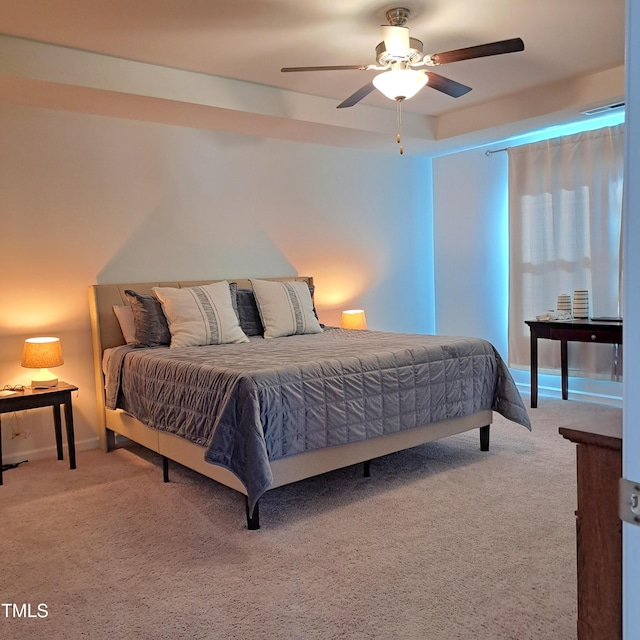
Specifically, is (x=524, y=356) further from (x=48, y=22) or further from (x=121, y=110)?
(x=48, y=22)

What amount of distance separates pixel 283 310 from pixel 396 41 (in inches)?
83.5

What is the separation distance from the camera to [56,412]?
3.83 metres

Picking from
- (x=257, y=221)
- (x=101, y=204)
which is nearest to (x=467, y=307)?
(x=257, y=221)

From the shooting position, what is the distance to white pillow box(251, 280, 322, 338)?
4.48 m

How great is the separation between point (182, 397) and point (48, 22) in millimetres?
2085

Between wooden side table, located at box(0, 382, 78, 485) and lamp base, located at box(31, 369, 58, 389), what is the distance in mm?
38

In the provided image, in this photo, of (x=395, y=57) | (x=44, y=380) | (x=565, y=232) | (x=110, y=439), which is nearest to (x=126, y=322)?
(x=44, y=380)

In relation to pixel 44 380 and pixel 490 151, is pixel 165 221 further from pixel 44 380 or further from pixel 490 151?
pixel 490 151

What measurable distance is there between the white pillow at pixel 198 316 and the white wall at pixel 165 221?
53 centimetres

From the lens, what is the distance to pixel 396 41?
3.06 meters

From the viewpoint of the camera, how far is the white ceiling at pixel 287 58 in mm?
3104

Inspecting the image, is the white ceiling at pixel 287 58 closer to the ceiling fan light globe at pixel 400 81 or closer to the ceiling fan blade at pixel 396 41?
the ceiling fan blade at pixel 396 41

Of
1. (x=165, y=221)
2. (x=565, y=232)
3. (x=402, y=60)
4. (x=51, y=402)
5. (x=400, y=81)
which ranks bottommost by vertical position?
(x=51, y=402)

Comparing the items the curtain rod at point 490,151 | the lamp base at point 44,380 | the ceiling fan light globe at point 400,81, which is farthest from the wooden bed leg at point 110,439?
the curtain rod at point 490,151
